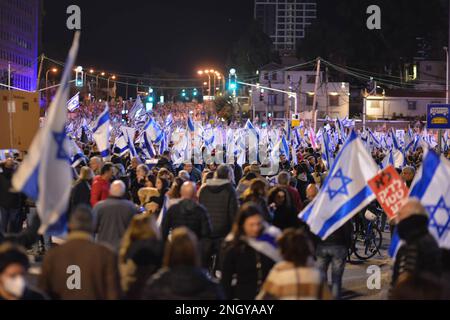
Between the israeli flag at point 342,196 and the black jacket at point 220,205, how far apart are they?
1400mm

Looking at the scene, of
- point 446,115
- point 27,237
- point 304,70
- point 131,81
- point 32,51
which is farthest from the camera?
point 131,81

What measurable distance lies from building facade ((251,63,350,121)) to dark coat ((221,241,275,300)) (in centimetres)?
8010

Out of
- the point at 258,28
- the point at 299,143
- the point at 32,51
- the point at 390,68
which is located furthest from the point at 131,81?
the point at 299,143

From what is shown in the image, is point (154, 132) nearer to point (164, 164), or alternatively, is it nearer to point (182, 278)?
point (164, 164)

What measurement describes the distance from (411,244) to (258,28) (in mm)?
101959

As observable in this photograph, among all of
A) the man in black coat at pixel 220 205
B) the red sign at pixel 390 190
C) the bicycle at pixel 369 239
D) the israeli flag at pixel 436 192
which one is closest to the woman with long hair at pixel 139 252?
the red sign at pixel 390 190

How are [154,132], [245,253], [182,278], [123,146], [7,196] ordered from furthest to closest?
1. [154,132]
2. [123,146]
3. [7,196]
4. [245,253]
5. [182,278]

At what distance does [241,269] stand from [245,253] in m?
0.17

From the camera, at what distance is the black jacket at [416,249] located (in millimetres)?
7500

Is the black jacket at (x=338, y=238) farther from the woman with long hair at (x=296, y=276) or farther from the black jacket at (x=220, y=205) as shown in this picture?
the woman with long hair at (x=296, y=276)

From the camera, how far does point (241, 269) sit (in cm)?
869

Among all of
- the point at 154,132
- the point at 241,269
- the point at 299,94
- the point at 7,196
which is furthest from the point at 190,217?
the point at 299,94

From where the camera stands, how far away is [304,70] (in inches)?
4053
